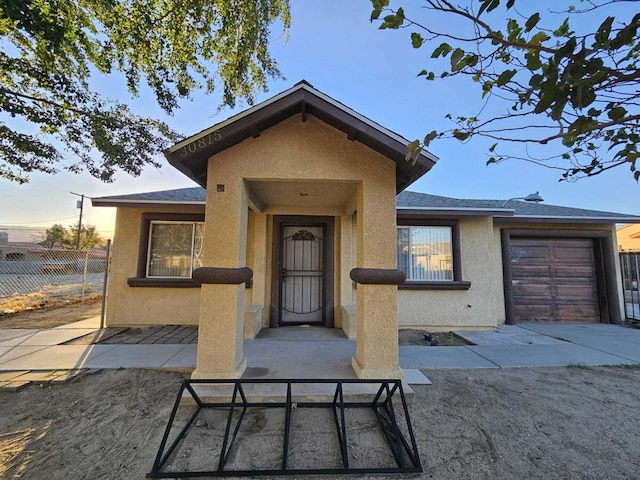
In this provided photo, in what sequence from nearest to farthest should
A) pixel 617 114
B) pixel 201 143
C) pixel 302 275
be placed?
pixel 617 114 < pixel 201 143 < pixel 302 275

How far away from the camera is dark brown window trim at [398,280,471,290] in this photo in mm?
6656

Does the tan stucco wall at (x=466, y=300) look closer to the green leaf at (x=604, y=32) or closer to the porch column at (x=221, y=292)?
the porch column at (x=221, y=292)

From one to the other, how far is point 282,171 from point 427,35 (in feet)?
7.37

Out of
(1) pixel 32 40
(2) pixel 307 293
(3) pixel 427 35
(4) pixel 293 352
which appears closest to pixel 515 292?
(2) pixel 307 293

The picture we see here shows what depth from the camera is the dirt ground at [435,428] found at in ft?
7.50

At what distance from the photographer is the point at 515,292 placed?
7.49 metres

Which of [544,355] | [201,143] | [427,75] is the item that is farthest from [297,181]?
[544,355]

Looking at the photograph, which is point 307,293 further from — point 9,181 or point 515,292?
point 9,181

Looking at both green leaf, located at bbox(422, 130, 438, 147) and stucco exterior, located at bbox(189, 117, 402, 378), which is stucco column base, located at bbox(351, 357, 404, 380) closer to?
stucco exterior, located at bbox(189, 117, 402, 378)

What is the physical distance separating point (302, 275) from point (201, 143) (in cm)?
400

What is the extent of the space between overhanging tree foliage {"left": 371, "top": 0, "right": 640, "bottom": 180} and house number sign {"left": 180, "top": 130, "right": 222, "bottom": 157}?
93.9 inches

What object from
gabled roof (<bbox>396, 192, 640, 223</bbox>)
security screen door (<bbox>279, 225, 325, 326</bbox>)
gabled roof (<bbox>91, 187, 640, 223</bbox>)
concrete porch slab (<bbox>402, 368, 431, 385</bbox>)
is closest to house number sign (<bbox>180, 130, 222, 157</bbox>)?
gabled roof (<bbox>91, 187, 640, 223</bbox>)

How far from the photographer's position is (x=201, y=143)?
3.33 m

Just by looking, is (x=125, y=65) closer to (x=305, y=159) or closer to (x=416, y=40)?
(x=305, y=159)
